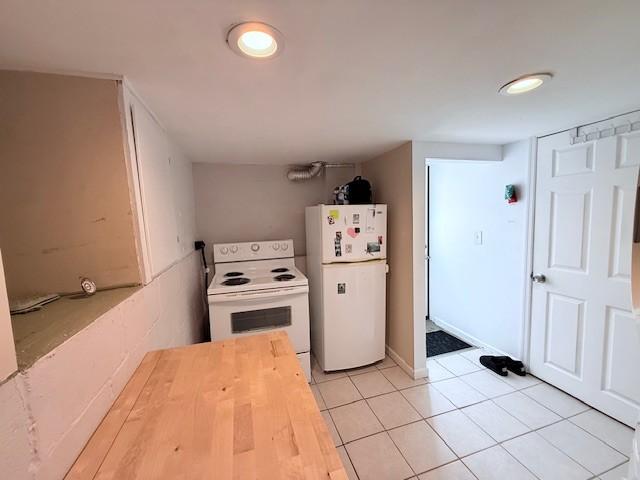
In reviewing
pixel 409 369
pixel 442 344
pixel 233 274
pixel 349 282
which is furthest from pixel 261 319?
pixel 442 344

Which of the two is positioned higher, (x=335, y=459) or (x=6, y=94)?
(x=6, y=94)

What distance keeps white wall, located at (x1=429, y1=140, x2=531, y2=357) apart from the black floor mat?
115mm

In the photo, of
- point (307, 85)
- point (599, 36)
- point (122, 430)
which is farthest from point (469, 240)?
point (122, 430)

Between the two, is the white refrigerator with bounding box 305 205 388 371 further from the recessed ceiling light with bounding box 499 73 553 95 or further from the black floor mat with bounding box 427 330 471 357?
the recessed ceiling light with bounding box 499 73 553 95

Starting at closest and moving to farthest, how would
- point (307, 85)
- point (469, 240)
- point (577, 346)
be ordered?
point (307, 85) < point (577, 346) < point (469, 240)

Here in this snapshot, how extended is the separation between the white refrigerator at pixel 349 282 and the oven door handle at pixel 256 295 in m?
0.31

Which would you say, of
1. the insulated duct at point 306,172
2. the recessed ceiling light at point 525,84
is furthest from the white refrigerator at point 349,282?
the recessed ceiling light at point 525,84

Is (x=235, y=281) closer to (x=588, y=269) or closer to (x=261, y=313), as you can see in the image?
(x=261, y=313)

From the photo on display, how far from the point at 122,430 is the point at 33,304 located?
528 millimetres

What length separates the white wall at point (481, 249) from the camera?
2.37 m

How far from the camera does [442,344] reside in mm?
2922

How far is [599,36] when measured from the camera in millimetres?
876

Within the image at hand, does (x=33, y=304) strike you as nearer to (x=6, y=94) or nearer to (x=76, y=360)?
(x=76, y=360)

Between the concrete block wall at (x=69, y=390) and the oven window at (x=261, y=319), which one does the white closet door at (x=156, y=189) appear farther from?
the oven window at (x=261, y=319)
